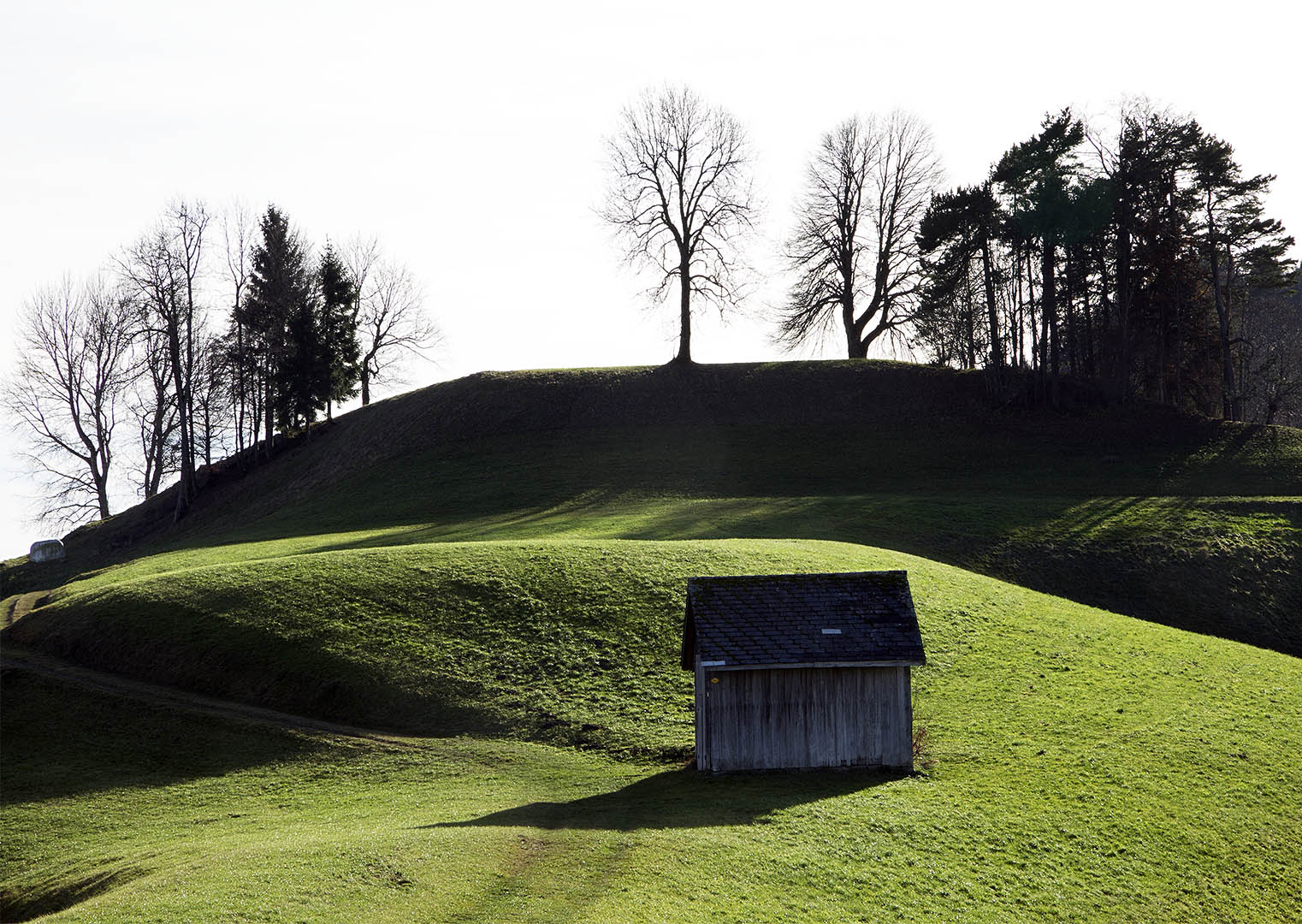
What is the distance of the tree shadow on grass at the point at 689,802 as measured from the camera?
771 inches

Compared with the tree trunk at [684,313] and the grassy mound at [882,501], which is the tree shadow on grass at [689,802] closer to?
the grassy mound at [882,501]

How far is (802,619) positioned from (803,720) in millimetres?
Result: 2456

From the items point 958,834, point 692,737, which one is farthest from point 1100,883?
point 692,737

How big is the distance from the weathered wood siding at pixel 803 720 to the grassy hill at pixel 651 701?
3.04 feet

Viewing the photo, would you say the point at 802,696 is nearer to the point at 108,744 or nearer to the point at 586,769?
the point at 586,769

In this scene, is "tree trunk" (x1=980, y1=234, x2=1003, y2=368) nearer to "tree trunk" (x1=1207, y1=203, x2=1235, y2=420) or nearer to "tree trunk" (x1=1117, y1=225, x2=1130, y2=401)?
"tree trunk" (x1=1117, y1=225, x2=1130, y2=401)

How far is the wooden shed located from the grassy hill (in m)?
0.97

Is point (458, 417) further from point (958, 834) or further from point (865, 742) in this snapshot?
point (958, 834)

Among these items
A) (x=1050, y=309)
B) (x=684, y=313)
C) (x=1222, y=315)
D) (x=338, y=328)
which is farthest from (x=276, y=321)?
(x=1222, y=315)

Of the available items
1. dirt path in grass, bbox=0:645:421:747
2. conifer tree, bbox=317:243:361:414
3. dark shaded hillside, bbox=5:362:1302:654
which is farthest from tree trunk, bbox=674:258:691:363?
dirt path in grass, bbox=0:645:421:747

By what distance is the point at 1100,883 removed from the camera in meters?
17.5

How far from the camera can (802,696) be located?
23.9 meters

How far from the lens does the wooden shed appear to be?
23625mm

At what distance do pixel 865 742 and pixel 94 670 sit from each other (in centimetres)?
2512
